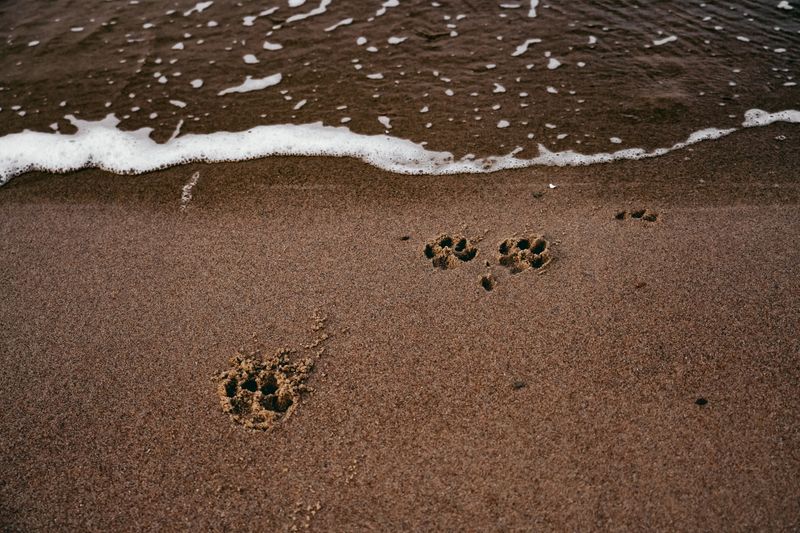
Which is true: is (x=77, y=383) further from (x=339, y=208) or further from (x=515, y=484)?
(x=515, y=484)

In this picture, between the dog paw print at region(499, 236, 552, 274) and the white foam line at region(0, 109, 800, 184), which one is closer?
the dog paw print at region(499, 236, 552, 274)

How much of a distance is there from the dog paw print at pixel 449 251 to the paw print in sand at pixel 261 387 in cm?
92

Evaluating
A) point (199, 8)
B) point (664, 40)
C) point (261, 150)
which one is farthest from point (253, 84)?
point (664, 40)

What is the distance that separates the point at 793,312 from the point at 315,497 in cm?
237

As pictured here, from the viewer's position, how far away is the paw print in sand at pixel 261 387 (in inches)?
89.6

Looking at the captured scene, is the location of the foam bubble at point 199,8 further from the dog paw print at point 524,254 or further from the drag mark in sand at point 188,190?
the dog paw print at point 524,254

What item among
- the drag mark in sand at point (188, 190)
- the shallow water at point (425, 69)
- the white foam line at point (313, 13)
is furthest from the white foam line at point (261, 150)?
the white foam line at point (313, 13)

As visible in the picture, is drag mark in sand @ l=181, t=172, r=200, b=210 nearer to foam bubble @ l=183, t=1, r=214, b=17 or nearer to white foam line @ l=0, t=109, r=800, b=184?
white foam line @ l=0, t=109, r=800, b=184

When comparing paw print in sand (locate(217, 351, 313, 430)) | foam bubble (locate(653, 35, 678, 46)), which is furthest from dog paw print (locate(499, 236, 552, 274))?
foam bubble (locate(653, 35, 678, 46))

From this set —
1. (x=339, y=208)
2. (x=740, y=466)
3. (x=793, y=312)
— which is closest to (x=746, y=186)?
(x=793, y=312)

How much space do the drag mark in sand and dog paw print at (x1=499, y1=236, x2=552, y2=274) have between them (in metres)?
2.06

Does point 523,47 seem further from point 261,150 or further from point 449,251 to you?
point 449,251

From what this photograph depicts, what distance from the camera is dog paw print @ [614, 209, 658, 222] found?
3.08 meters

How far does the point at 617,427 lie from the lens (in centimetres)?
215
